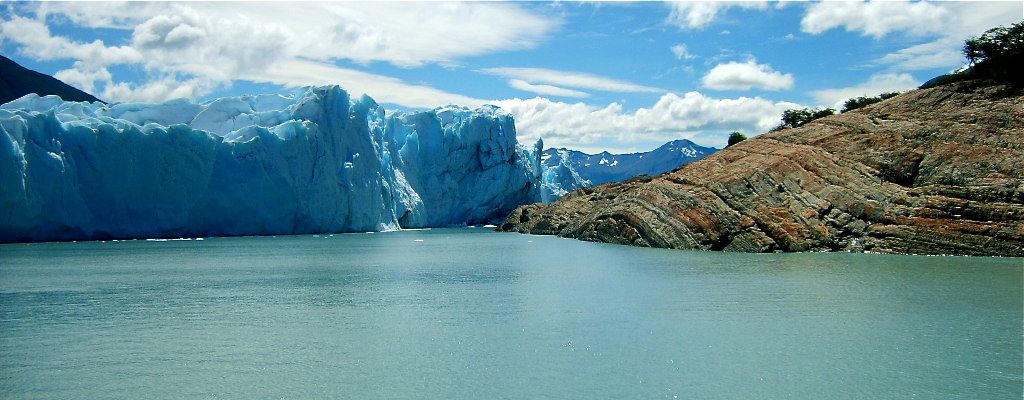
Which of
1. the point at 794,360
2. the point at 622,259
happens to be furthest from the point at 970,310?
the point at 622,259

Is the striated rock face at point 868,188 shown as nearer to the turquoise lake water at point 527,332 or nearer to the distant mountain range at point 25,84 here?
the turquoise lake water at point 527,332

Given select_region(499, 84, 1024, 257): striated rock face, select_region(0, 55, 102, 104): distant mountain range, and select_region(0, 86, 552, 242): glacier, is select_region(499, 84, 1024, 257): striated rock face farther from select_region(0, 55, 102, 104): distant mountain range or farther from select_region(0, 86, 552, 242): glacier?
select_region(0, 55, 102, 104): distant mountain range

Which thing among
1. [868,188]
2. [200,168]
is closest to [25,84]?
[200,168]

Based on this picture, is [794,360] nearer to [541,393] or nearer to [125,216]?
[541,393]

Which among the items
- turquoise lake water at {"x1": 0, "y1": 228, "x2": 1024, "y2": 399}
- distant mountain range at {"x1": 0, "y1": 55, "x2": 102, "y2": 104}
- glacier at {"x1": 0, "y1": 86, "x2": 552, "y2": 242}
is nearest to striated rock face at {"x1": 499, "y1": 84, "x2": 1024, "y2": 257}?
turquoise lake water at {"x1": 0, "y1": 228, "x2": 1024, "y2": 399}

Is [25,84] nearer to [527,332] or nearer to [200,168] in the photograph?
[200,168]
